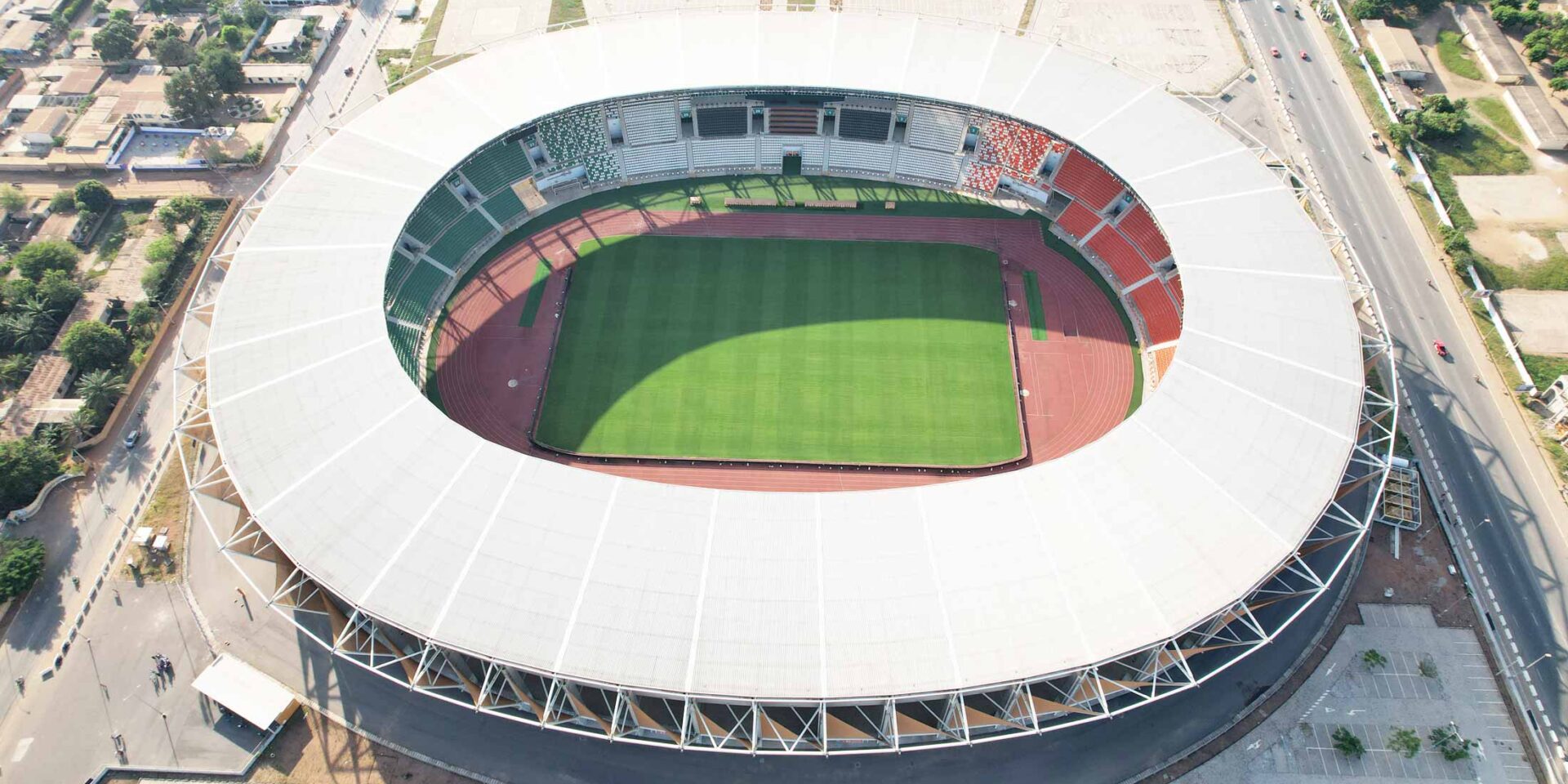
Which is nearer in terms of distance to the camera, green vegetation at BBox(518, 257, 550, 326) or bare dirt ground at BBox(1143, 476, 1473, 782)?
bare dirt ground at BBox(1143, 476, 1473, 782)

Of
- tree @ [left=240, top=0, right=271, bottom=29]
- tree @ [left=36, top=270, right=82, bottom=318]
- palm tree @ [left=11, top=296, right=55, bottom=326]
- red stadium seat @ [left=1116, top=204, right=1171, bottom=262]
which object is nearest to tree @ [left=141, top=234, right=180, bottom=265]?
tree @ [left=36, top=270, right=82, bottom=318]

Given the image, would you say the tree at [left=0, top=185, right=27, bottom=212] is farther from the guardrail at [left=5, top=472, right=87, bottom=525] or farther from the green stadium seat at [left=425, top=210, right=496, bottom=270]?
the green stadium seat at [left=425, top=210, right=496, bottom=270]

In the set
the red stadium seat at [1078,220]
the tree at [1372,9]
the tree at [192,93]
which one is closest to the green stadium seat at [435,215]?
the tree at [192,93]

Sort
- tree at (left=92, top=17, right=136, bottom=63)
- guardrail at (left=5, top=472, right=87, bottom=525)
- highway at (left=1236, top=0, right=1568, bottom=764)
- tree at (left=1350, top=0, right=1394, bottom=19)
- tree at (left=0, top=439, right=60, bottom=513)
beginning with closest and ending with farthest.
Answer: highway at (left=1236, top=0, right=1568, bottom=764) < tree at (left=0, top=439, right=60, bottom=513) < guardrail at (left=5, top=472, right=87, bottom=525) < tree at (left=92, top=17, right=136, bottom=63) < tree at (left=1350, top=0, right=1394, bottom=19)

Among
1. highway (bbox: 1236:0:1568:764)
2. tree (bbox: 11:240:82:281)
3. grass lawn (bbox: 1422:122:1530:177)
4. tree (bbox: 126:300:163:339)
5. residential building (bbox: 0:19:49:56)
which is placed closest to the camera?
highway (bbox: 1236:0:1568:764)

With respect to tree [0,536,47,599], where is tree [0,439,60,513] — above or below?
above

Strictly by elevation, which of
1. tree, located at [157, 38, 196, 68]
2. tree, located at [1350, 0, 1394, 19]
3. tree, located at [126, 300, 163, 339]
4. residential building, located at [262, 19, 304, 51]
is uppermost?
tree, located at [1350, 0, 1394, 19]

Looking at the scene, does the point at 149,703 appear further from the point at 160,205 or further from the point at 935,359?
the point at 935,359
